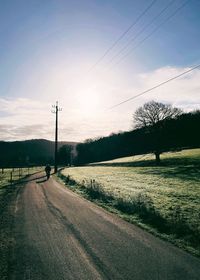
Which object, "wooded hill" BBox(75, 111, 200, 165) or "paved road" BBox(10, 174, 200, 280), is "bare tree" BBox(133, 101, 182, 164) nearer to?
"wooded hill" BBox(75, 111, 200, 165)

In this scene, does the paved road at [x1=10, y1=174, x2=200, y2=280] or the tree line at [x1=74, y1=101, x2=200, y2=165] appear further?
the tree line at [x1=74, y1=101, x2=200, y2=165]

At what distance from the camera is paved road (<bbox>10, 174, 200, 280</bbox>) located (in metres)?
6.87

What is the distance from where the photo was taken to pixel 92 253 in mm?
8281

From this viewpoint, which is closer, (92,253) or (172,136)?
(92,253)

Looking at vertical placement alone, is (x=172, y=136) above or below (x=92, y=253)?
above

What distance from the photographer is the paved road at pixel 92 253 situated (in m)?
6.87

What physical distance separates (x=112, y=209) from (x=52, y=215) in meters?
3.48

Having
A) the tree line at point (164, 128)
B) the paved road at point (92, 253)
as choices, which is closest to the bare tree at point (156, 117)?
the tree line at point (164, 128)

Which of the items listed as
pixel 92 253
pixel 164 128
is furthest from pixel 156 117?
pixel 92 253

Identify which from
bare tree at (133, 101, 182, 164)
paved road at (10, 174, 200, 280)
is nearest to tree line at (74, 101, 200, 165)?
bare tree at (133, 101, 182, 164)

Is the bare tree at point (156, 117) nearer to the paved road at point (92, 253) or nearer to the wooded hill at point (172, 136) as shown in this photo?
the wooded hill at point (172, 136)

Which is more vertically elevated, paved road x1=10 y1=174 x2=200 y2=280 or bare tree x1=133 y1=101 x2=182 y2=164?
bare tree x1=133 y1=101 x2=182 y2=164

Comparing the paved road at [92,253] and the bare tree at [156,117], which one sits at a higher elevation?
the bare tree at [156,117]

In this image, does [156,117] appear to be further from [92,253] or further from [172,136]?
[92,253]
